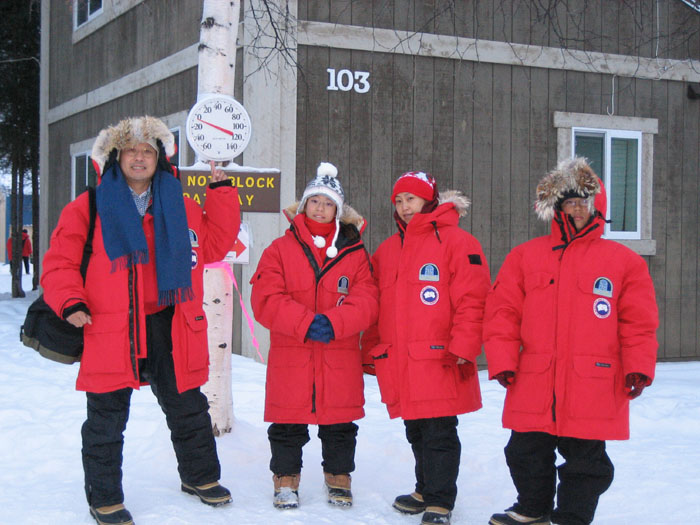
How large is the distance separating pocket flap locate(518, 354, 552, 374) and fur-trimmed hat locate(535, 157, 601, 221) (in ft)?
2.25

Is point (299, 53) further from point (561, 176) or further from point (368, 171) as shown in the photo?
point (561, 176)

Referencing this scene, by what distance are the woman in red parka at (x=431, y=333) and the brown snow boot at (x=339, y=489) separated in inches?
10.1

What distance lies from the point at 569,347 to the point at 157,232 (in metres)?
2.00

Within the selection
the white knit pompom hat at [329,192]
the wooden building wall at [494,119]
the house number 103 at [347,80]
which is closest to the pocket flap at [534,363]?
the white knit pompom hat at [329,192]

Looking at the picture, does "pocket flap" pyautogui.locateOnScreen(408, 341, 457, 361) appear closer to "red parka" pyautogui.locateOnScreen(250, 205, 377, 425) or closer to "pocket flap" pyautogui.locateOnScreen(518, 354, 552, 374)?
"red parka" pyautogui.locateOnScreen(250, 205, 377, 425)

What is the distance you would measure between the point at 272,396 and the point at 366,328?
1.96 ft

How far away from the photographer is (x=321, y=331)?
146 inches

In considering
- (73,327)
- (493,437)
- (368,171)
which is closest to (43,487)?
(73,327)

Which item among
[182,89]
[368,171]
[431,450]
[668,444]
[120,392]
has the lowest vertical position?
[668,444]

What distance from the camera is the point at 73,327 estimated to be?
3533 mm

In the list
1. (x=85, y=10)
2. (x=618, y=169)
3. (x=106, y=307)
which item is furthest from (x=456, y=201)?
(x=85, y=10)

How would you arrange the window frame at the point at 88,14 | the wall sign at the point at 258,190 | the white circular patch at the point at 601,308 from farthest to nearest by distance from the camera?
the window frame at the point at 88,14
the wall sign at the point at 258,190
the white circular patch at the point at 601,308

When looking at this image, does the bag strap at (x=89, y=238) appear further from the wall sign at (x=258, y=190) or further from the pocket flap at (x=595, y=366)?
the pocket flap at (x=595, y=366)

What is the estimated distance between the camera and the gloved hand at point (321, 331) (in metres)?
3.72
